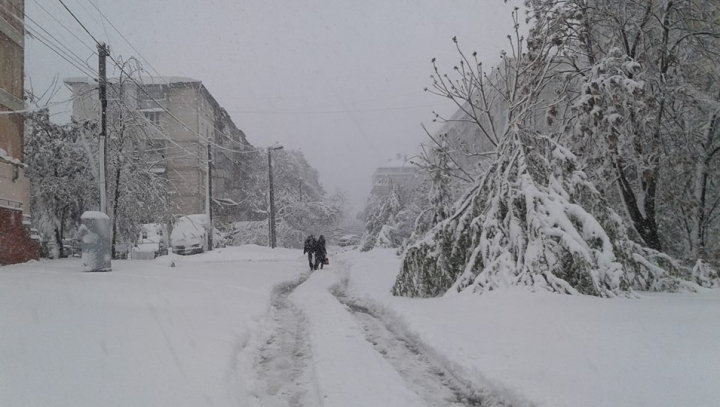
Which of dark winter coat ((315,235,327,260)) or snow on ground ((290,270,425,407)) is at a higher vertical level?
dark winter coat ((315,235,327,260))

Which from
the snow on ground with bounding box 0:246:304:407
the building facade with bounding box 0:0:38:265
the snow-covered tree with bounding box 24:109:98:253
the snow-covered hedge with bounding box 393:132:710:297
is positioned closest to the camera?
the snow on ground with bounding box 0:246:304:407

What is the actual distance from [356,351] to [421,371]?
0.96 meters

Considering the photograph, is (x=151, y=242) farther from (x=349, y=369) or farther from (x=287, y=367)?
(x=349, y=369)

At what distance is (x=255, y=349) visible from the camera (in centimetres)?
614

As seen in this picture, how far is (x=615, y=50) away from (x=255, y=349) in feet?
30.4

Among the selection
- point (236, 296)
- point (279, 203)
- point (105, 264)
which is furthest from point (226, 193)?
point (236, 296)

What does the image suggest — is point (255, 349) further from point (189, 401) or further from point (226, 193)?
point (226, 193)

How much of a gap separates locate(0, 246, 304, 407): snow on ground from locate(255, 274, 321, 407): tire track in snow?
193mm

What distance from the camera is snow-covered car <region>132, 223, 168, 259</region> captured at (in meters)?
22.9

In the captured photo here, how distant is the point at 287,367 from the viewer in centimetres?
536

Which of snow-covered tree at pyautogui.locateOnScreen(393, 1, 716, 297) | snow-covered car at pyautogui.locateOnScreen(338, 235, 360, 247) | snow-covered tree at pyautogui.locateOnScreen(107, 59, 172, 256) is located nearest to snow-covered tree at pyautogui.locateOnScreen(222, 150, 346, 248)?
snow-covered car at pyautogui.locateOnScreen(338, 235, 360, 247)

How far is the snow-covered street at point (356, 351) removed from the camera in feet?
12.5

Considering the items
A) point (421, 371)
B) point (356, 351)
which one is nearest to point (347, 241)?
point (356, 351)

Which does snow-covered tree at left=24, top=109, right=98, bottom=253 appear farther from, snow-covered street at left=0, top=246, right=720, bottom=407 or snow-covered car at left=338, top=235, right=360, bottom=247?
snow-covered car at left=338, top=235, right=360, bottom=247
